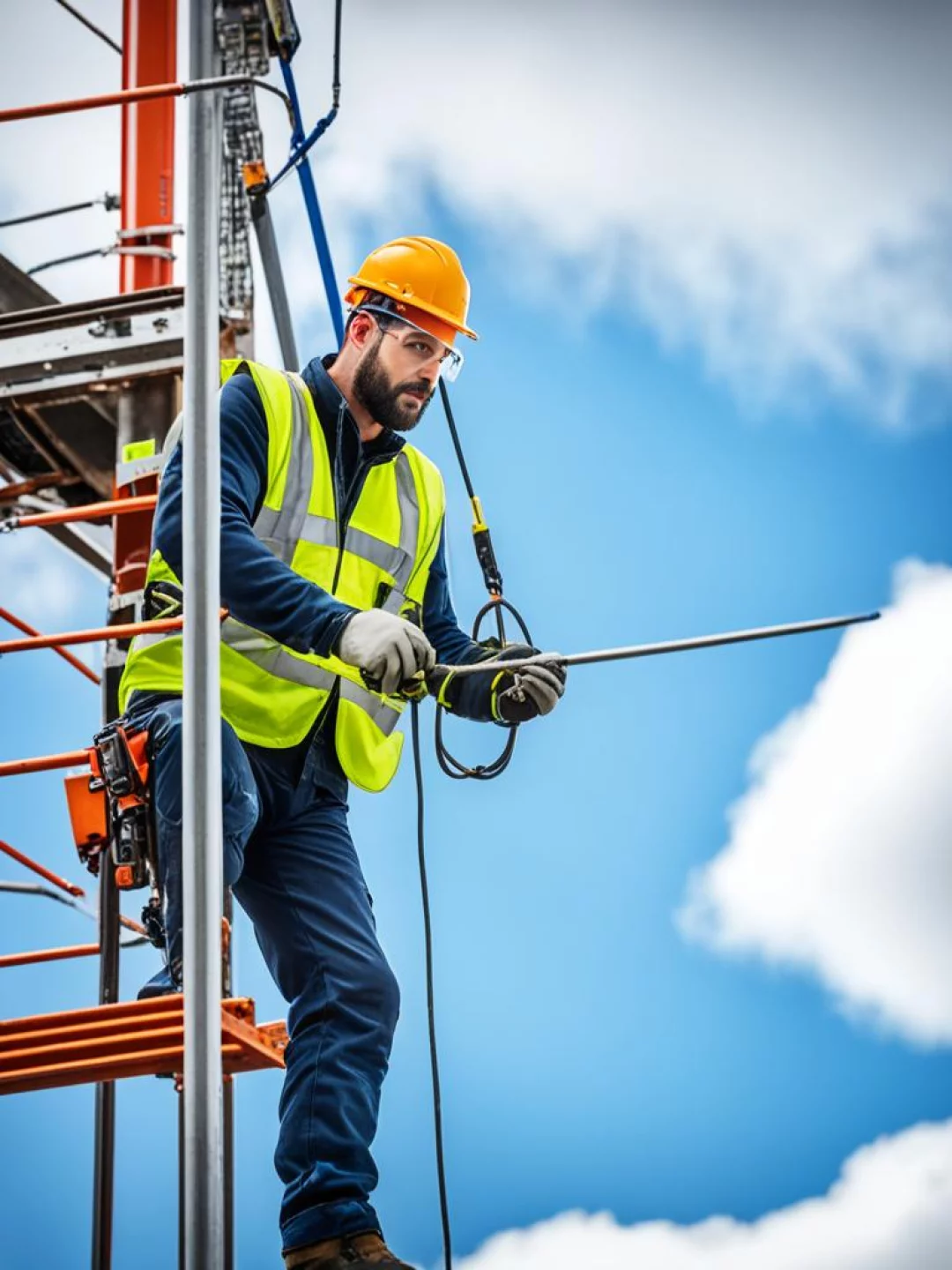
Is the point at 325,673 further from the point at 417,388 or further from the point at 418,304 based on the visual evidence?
the point at 418,304

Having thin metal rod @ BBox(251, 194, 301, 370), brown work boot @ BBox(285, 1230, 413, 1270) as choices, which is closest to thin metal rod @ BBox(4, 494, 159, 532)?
thin metal rod @ BBox(251, 194, 301, 370)

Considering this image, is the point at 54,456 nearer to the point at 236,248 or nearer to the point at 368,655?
the point at 236,248

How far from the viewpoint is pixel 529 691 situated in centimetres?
416

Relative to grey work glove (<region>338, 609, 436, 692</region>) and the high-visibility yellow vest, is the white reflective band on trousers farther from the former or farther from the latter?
grey work glove (<region>338, 609, 436, 692</region>)

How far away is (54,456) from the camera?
6.42 metres

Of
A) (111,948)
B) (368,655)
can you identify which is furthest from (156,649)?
(111,948)

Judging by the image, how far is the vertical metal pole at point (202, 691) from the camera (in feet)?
8.63

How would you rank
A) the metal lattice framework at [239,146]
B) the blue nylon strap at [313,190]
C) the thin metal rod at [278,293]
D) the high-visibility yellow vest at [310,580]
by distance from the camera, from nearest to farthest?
the high-visibility yellow vest at [310,580] < the blue nylon strap at [313,190] < the thin metal rod at [278,293] < the metal lattice framework at [239,146]

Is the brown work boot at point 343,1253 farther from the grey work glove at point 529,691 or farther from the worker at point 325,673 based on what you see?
the grey work glove at point 529,691

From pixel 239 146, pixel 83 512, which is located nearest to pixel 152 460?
pixel 83 512

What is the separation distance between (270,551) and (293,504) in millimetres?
264

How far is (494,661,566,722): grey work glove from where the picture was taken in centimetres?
412

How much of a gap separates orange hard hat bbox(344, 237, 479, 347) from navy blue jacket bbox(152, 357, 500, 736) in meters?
0.22

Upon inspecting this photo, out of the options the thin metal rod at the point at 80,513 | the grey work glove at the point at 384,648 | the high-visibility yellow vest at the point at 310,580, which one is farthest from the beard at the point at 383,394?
the grey work glove at the point at 384,648
